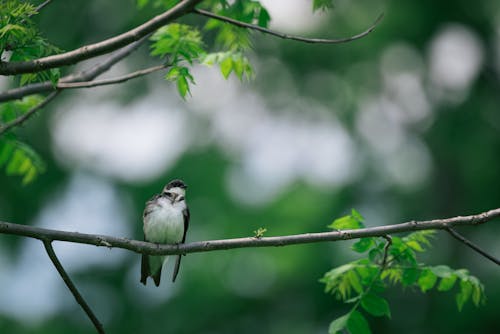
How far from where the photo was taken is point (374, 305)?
5570 millimetres

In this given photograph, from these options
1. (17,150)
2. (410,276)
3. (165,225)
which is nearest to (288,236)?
(410,276)

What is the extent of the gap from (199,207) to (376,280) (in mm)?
15152

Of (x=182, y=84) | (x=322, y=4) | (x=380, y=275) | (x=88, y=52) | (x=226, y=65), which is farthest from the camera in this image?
(x=226, y=65)

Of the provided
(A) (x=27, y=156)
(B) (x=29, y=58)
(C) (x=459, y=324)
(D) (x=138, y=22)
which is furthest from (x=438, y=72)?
(B) (x=29, y=58)

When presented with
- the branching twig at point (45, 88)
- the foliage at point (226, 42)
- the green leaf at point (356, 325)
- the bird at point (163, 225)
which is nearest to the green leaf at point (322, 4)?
the foliage at point (226, 42)

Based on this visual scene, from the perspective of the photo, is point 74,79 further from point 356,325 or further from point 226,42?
point 356,325

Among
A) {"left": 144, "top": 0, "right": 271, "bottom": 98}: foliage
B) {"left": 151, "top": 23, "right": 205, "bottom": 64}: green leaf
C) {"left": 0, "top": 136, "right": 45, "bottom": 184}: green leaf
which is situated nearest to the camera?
{"left": 151, "top": 23, "right": 205, "bottom": 64}: green leaf

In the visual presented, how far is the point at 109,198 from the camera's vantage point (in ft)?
68.0

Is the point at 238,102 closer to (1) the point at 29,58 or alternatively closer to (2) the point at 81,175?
(2) the point at 81,175

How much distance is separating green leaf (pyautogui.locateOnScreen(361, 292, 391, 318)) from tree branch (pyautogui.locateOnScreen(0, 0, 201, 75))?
2.45m

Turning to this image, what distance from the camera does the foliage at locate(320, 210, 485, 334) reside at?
18.1ft

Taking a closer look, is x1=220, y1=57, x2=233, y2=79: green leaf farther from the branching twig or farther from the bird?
the bird

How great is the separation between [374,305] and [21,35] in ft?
9.51

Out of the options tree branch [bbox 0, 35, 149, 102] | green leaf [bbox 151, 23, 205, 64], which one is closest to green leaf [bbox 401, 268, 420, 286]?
green leaf [bbox 151, 23, 205, 64]
